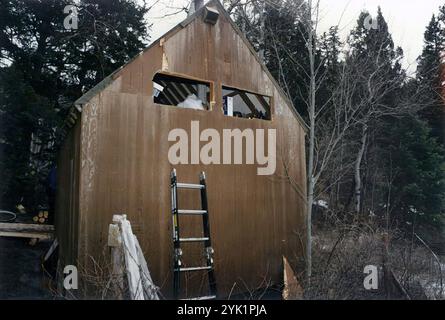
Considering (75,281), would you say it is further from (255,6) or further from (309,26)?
(255,6)

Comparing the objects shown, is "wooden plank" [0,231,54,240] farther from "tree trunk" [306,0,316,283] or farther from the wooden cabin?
"tree trunk" [306,0,316,283]

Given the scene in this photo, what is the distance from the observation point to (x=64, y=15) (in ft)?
49.9

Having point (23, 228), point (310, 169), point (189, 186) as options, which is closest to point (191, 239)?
point (189, 186)

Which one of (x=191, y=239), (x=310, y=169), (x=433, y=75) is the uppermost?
(x=433, y=75)

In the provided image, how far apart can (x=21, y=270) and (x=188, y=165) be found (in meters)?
4.67

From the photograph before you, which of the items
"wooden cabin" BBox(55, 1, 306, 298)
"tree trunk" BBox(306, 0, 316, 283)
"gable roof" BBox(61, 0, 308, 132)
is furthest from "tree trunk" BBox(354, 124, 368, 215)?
"wooden cabin" BBox(55, 1, 306, 298)

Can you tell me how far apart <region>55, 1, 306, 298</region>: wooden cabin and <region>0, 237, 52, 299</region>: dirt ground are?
0.93 m

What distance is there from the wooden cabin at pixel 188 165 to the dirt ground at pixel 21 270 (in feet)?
3.06

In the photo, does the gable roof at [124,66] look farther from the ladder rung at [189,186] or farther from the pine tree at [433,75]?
the pine tree at [433,75]

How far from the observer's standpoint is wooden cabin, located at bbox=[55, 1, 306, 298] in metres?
6.06

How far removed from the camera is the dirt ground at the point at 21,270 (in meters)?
7.39

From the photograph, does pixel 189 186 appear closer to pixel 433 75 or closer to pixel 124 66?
pixel 124 66

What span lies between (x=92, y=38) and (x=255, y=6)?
6.93m

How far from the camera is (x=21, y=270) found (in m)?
8.37
